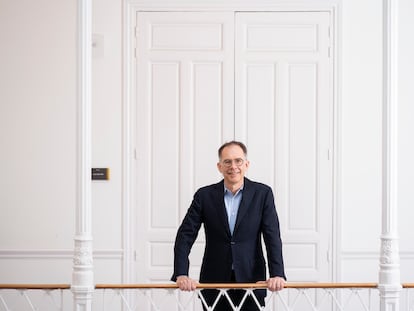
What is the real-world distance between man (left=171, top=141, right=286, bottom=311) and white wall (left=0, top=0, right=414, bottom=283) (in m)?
1.77

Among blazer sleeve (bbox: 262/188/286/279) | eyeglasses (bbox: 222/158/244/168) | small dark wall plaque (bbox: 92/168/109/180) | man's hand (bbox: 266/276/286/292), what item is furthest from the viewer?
small dark wall plaque (bbox: 92/168/109/180)

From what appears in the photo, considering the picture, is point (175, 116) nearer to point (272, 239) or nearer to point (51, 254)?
point (51, 254)

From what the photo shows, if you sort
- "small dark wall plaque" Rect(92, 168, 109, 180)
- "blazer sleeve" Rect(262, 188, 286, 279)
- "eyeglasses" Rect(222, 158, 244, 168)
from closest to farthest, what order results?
"blazer sleeve" Rect(262, 188, 286, 279), "eyeglasses" Rect(222, 158, 244, 168), "small dark wall plaque" Rect(92, 168, 109, 180)

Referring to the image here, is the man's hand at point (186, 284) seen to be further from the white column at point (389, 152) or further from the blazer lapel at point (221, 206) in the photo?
the white column at point (389, 152)

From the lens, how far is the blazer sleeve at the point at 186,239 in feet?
12.5

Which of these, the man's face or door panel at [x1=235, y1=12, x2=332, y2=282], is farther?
door panel at [x1=235, y1=12, x2=332, y2=282]

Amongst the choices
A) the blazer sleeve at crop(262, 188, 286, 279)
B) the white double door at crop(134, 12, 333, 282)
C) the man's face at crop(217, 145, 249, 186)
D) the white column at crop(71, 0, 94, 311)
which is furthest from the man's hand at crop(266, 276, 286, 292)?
the white double door at crop(134, 12, 333, 282)

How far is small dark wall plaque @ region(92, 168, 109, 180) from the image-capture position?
5539 mm

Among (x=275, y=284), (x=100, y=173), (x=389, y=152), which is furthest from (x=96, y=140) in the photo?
(x=389, y=152)

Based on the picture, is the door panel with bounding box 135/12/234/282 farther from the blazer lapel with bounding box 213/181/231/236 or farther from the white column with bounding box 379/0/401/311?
the white column with bounding box 379/0/401/311

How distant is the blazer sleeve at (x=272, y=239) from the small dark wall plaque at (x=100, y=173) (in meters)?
2.02

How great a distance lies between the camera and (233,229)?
3902mm

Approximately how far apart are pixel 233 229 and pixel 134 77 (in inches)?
84.7

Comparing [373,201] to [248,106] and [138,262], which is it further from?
[138,262]
